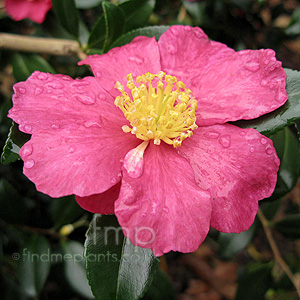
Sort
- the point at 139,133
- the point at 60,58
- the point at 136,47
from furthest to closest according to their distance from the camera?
the point at 60,58 → the point at 136,47 → the point at 139,133

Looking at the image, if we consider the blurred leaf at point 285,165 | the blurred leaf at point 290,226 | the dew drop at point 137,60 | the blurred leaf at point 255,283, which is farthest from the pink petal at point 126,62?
the blurred leaf at point 255,283

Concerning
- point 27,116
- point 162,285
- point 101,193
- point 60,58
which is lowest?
point 162,285

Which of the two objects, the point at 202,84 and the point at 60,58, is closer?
the point at 202,84

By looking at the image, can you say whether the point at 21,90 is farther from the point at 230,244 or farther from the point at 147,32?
the point at 230,244

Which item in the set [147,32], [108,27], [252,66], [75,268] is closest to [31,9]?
[108,27]

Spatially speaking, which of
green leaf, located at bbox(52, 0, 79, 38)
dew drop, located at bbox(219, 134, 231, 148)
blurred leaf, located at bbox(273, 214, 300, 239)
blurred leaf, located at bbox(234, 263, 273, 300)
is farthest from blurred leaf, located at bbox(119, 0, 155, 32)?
blurred leaf, located at bbox(234, 263, 273, 300)

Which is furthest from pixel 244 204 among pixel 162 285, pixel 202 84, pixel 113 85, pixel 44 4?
pixel 44 4

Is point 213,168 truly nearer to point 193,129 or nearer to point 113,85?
point 193,129

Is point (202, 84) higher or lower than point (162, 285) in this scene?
higher
